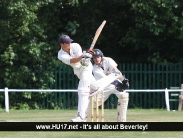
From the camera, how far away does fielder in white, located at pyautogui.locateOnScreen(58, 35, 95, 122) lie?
14414mm

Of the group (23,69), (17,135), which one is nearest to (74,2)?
(23,69)

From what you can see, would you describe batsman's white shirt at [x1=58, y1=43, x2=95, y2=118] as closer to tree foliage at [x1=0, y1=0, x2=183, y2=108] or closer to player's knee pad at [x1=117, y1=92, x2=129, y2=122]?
player's knee pad at [x1=117, y1=92, x2=129, y2=122]

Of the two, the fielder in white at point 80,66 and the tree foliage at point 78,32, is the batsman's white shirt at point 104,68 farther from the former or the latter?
the tree foliage at point 78,32

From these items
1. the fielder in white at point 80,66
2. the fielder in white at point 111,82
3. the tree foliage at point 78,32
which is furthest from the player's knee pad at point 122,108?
the tree foliage at point 78,32

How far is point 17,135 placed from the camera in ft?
42.7

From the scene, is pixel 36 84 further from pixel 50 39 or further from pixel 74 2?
pixel 74 2

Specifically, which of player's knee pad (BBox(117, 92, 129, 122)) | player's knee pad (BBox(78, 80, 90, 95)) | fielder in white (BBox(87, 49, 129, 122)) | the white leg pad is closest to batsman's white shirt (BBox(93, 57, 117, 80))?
fielder in white (BBox(87, 49, 129, 122))

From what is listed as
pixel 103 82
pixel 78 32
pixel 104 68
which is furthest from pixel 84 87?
pixel 78 32

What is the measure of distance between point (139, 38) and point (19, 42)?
434 centimetres

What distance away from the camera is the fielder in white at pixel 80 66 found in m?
14.4

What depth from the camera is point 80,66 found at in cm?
1466

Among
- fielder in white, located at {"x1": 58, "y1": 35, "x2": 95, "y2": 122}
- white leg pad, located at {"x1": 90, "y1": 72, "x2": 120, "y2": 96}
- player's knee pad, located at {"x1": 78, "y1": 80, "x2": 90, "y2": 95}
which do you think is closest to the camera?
fielder in white, located at {"x1": 58, "y1": 35, "x2": 95, "y2": 122}

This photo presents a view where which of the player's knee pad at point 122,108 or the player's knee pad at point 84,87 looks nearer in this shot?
the player's knee pad at point 84,87

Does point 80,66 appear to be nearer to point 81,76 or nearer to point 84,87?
point 81,76
